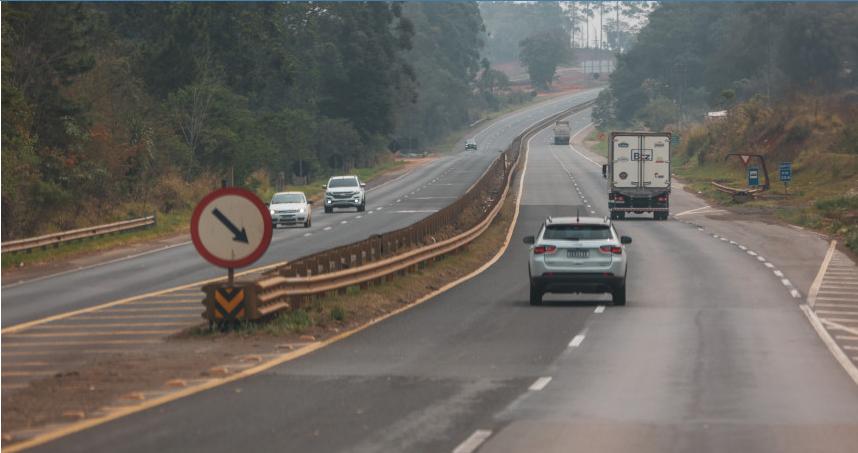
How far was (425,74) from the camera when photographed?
172 m

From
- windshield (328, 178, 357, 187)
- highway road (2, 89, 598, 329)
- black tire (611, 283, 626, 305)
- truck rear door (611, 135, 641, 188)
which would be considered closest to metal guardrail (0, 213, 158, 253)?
highway road (2, 89, 598, 329)

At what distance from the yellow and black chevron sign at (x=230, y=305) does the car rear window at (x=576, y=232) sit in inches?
315

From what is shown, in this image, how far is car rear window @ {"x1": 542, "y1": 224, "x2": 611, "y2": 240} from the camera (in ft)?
76.7

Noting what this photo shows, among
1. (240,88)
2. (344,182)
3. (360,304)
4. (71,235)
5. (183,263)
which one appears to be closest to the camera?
(360,304)

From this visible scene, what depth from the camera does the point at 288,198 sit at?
168 ft

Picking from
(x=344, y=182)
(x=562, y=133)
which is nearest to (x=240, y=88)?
(x=344, y=182)

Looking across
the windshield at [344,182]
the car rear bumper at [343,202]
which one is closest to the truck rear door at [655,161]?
the car rear bumper at [343,202]

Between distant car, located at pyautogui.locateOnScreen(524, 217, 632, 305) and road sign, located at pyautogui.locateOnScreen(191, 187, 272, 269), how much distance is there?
8.60 meters

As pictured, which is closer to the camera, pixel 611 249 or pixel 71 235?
pixel 611 249

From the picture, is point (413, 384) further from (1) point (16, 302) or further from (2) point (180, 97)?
(2) point (180, 97)

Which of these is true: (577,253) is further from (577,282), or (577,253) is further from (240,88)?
(240,88)

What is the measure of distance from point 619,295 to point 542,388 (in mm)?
10662

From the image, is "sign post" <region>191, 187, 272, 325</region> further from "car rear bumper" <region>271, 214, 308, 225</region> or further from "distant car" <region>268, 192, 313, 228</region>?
"car rear bumper" <region>271, 214, 308, 225</region>

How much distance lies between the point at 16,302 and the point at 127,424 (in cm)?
1418
